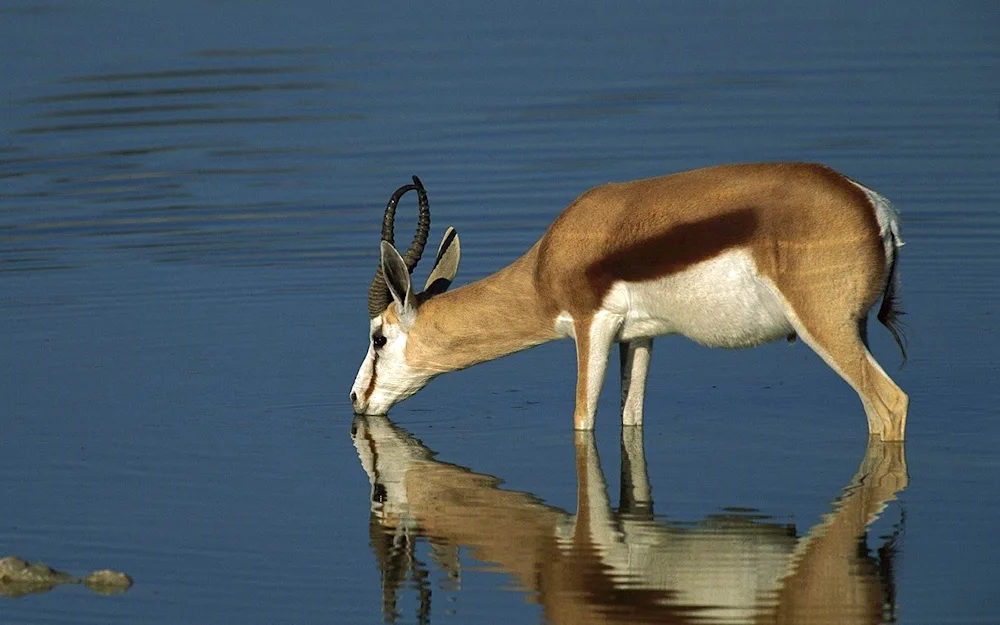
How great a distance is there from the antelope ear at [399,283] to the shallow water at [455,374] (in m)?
0.71

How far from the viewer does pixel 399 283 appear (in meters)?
11.6

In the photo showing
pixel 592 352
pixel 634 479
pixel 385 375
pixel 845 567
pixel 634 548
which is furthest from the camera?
pixel 385 375

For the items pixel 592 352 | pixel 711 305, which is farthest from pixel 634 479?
pixel 711 305

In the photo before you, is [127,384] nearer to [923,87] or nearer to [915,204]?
[915,204]

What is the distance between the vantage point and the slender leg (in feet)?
37.3

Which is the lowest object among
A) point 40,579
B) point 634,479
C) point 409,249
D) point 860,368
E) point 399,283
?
point 40,579

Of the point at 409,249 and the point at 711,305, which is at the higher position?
the point at 409,249

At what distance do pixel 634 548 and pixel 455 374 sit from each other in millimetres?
4207

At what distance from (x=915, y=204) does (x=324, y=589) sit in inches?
402

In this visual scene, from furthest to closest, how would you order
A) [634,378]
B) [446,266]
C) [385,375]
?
[446,266] → [385,375] → [634,378]

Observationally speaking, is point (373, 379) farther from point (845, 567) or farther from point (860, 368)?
point (845, 567)

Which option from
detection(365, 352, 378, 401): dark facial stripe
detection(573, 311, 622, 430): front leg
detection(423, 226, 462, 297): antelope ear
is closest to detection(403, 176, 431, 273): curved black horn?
detection(423, 226, 462, 297): antelope ear

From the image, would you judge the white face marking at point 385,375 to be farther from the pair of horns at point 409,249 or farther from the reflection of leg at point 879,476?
the reflection of leg at point 879,476

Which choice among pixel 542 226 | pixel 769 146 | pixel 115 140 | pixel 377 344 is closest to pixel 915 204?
pixel 769 146
